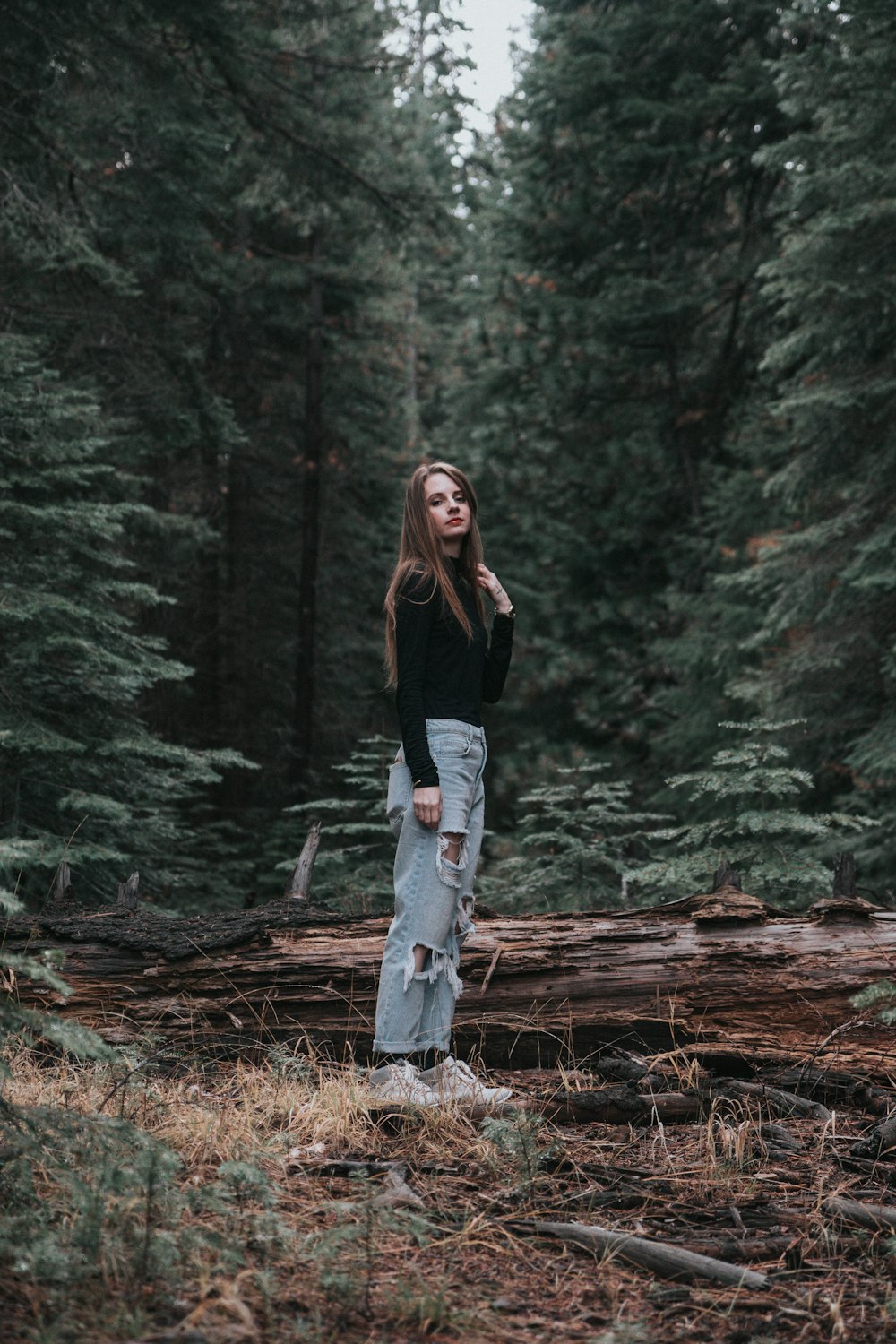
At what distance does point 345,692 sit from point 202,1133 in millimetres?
16480

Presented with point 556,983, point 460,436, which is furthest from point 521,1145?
point 460,436

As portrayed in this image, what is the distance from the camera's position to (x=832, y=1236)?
313 cm

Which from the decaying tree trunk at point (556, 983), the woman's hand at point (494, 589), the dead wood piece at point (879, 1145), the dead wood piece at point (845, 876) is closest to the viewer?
the dead wood piece at point (879, 1145)

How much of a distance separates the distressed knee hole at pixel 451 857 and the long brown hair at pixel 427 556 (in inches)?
29.3

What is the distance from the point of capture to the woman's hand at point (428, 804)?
4.48m

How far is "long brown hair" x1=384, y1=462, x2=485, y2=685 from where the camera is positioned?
4.76m

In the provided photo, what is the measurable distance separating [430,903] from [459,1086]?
28.6 inches

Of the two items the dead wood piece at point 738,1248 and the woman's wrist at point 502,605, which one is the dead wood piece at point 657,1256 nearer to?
the dead wood piece at point 738,1248

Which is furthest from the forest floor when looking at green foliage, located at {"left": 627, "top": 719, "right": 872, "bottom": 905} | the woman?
green foliage, located at {"left": 627, "top": 719, "right": 872, "bottom": 905}

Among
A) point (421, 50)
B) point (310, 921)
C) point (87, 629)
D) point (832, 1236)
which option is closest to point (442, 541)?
point (310, 921)

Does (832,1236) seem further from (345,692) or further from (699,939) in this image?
(345,692)

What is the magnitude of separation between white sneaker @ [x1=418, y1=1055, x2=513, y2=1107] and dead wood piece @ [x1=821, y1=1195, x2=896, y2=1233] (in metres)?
1.33

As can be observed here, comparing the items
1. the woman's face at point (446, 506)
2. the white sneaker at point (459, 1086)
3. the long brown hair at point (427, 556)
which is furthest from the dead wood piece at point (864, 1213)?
the woman's face at point (446, 506)

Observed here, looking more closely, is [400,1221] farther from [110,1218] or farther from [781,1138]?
[781,1138]
